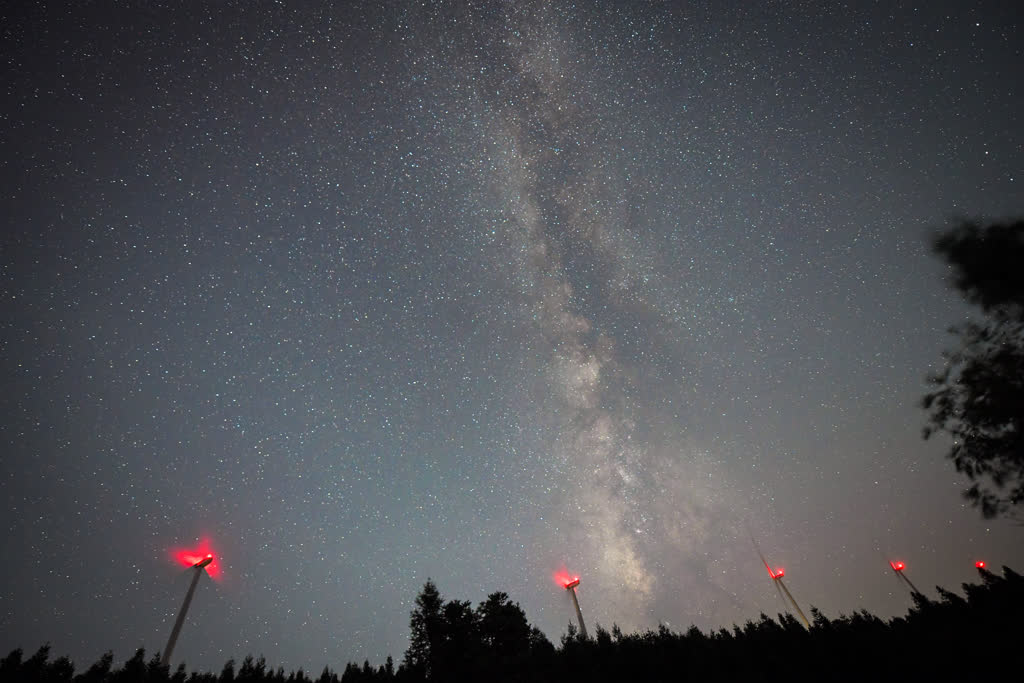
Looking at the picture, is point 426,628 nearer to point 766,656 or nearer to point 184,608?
point 184,608

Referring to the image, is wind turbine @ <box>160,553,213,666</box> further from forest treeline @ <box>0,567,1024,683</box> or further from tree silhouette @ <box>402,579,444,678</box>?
tree silhouette @ <box>402,579,444,678</box>

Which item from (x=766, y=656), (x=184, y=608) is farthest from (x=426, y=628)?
(x=766, y=656)

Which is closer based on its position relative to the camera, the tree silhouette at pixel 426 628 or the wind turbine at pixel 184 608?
the wind turbine at pixel 184 608

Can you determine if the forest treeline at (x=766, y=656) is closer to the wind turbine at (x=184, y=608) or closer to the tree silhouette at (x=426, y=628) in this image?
the wind turbine at (x=184, y=608)

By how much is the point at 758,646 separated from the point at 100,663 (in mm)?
28719

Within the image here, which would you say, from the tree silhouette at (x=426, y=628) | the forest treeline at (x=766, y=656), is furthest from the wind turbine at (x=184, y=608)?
the tree silhouette at (x=426, y=628)

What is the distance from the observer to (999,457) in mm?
14406

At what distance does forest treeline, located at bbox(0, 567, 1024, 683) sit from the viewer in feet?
45.3

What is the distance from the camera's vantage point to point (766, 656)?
16484 mm

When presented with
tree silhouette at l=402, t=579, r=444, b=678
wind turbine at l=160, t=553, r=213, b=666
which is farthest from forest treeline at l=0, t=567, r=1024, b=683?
tree silhouette at l=402, t=579, r=444, b=678

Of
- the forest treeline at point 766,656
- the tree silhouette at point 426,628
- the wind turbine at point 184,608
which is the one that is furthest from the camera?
the tree silhouette at point 426,628

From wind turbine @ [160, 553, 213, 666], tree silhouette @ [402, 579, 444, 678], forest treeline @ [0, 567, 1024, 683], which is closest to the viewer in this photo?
forest treeline @ [0, 567, 1024, 683]

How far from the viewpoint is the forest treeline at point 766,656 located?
1382 centimetres

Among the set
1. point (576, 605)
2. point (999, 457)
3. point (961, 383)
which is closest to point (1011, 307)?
point (961, 383)
